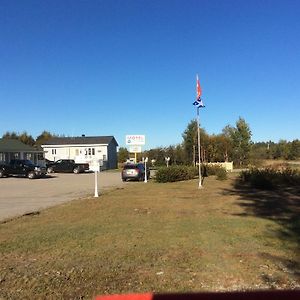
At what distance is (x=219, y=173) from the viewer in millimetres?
32000

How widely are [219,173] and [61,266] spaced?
25.2m

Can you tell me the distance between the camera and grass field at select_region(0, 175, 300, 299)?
6.37 metres

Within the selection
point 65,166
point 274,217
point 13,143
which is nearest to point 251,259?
point 274,217

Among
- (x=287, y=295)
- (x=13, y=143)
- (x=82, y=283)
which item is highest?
(x=13, y=143)

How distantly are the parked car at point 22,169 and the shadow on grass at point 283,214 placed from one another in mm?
27528

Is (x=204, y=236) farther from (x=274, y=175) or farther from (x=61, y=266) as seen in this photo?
(x=274, y=175)

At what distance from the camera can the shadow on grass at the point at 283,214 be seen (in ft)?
24.5

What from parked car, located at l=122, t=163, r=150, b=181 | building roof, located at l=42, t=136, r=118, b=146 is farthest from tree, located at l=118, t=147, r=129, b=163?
parked car, located at l=122, t=163, r=150, b=181

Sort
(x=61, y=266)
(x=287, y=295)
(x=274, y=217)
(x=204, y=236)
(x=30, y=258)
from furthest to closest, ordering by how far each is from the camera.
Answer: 1. (x=274, y=217)
2. (x=204, y=236)
3. (x=30, y=258)
4. (x=61, y=266)
5. (x=287, y=295)

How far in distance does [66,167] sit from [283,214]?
4598cm

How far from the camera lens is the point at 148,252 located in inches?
330

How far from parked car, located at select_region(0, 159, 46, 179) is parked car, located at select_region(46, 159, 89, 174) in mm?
10569

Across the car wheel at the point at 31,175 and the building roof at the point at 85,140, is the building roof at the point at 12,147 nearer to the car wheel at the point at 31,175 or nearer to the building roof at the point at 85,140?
the building roof at the point at 85,140

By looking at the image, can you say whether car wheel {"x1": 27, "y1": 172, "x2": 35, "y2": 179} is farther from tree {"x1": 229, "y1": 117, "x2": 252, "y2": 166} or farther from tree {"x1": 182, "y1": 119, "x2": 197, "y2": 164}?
tree {"x1": 229, "y1": 117, "x2": 252, "y2": 166}
